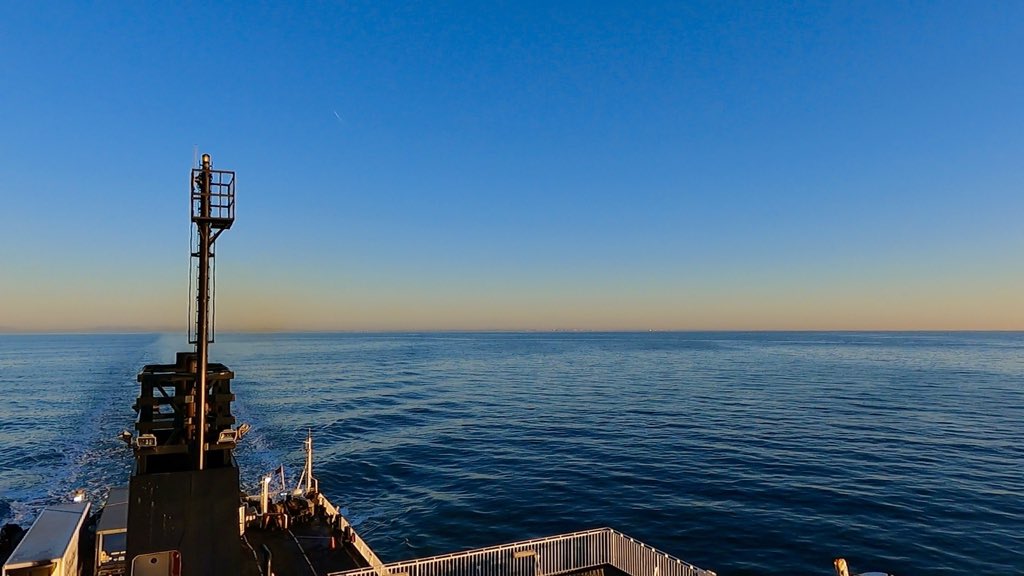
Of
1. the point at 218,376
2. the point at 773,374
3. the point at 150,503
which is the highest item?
the point at 218,376

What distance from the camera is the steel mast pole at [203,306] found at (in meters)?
14.7

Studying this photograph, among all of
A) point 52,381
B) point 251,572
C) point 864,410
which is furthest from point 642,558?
point 52,381

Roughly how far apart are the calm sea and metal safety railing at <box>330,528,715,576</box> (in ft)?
25.6

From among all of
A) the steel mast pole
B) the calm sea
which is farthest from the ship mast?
the calm sea

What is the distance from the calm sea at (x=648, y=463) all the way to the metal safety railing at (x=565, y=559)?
307 inches

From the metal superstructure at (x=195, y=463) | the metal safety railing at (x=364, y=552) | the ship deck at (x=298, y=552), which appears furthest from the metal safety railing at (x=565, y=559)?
the metal superstructure at (x=195, y=463)

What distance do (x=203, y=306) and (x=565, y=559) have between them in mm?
14384

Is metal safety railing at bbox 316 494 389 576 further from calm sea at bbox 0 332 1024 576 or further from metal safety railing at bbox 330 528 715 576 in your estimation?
calm sea at bbox 0 332 1024 576

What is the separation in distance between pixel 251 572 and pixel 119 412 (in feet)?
195

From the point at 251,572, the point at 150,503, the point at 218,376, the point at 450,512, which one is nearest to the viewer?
the point at 150,503

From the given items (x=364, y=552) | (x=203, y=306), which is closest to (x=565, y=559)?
(x=364, y=552)

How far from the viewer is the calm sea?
27.8 meters

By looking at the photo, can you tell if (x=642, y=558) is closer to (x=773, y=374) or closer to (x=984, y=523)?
(x=984, y=523)

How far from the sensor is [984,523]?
96.2 feet
